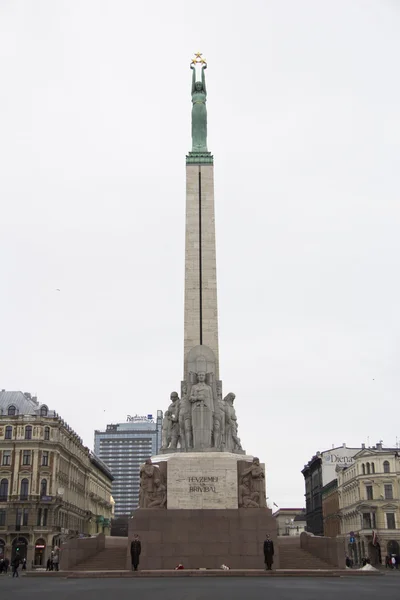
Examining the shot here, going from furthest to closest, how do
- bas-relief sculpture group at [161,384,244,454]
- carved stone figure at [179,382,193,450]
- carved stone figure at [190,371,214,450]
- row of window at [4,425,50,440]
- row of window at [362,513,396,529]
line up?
row of window at [4,425,50,440], row of window at [362,513,396,529], carved stone figure at [179,382,193,450], bas-relief sculpture group at [161,384,244,454], carved stone figure at [190,371,214,450]

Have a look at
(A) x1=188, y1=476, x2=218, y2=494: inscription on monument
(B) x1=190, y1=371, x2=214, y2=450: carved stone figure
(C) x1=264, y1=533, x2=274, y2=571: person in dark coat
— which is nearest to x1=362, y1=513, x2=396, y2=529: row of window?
(B) x1=190, y1=371, x2=214, y2=450: carved stone figure

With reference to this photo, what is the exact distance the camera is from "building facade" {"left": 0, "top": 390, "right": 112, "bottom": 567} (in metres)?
64.6

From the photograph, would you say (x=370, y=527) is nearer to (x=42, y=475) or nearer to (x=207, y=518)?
(x=42, y=475)

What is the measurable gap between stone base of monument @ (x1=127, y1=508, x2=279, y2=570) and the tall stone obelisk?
760 centimetres

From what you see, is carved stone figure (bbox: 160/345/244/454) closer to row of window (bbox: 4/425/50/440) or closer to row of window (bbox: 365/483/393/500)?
row of window (bbox: 4/425/50/440)

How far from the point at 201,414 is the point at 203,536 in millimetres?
5415

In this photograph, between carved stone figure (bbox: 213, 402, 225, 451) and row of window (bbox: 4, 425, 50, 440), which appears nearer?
carved stone figure (bbox: 213, 402, 225, 451)

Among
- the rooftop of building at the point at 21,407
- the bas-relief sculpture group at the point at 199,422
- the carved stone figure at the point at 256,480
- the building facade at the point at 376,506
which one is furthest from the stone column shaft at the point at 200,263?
the rooftop of building at the point at 21,407

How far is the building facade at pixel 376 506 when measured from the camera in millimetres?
66312

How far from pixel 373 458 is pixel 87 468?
37.5 meters

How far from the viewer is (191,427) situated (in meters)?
30.1

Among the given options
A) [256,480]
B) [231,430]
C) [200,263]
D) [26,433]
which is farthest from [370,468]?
[256,480]

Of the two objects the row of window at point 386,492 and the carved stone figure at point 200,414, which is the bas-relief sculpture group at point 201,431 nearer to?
the carved stone figure at point 200,414

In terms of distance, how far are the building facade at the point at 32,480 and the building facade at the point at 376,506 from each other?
28.2 meters
